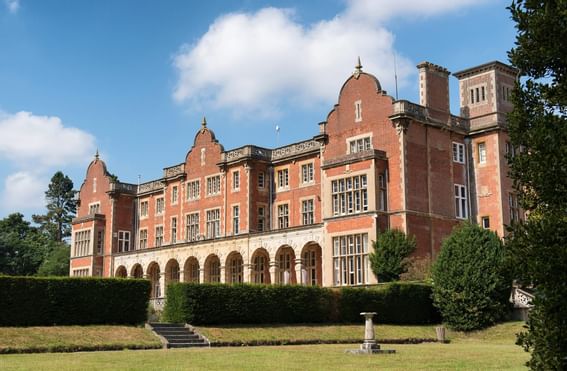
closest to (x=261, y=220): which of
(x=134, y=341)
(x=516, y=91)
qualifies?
(x=134, y=341)

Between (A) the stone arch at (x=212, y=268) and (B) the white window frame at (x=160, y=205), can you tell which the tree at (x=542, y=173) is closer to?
(A) the stone arch at (x=212, y=268)

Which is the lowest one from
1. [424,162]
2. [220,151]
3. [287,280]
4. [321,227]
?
[287,280]

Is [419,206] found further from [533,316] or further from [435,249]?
Result: [533,316]

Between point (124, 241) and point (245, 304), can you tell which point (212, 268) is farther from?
point (245, 304)

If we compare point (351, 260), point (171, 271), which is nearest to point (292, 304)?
point (351, 260)

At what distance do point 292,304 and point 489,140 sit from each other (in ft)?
57.7

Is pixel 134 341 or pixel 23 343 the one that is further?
pixel 134 341

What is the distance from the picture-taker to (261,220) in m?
50.0

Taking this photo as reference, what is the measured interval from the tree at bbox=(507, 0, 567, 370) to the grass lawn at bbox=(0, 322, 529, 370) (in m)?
6.98

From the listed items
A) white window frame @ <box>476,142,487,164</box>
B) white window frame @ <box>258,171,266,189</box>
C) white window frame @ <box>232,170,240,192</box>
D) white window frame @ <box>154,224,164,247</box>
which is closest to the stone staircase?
white window frame @ <box>476,142,487,164</box>

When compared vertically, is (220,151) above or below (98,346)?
above

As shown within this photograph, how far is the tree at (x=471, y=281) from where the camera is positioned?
31.2 meters

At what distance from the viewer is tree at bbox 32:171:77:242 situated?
9712cm

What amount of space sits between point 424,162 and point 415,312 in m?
10.1
